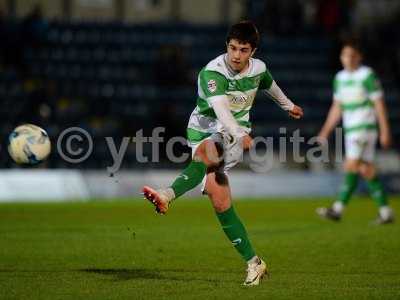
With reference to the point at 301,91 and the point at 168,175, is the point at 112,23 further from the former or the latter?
the point at 168,175

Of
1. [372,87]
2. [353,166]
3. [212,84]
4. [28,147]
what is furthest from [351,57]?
[212,84]

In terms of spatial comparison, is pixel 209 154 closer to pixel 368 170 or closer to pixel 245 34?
pixel 245 34

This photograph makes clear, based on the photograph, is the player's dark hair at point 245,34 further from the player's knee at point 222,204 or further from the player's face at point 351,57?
the player's face at point 351,57

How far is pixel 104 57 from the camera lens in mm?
23719

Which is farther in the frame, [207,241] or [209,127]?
[207,241]

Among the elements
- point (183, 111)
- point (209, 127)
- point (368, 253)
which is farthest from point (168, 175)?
point (209, 127)

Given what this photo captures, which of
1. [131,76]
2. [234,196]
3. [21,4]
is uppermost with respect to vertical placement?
[21,4]

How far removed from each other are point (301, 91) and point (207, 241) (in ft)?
44.5

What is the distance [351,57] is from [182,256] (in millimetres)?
5349

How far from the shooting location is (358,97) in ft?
47.1

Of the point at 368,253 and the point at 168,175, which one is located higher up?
the point at 368,253

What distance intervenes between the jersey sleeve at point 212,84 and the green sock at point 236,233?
900 millimetres

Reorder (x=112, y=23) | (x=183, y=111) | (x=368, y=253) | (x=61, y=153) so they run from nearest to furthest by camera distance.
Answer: (x=368, y=253), (x=61, y=153), (x=183, y=111), (x=112, y=23)

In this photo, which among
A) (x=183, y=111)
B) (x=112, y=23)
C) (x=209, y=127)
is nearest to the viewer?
(x=209, y=127)
